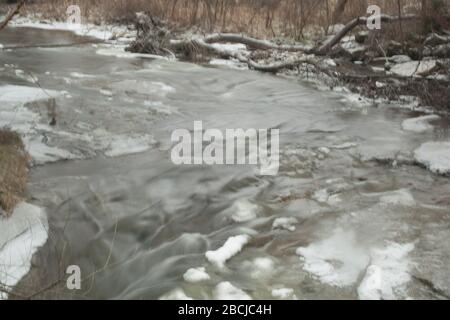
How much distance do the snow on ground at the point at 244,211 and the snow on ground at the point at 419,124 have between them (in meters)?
3.88

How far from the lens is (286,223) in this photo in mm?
5387

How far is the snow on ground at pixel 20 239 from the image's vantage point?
14.1 feet

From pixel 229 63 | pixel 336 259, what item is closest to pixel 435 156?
pixel 336 259

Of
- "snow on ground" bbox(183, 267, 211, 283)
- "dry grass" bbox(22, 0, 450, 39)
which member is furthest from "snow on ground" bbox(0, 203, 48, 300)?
"dry grass" bbox(22, 0, 450, 39)

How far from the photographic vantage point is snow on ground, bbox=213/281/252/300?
4051 mm

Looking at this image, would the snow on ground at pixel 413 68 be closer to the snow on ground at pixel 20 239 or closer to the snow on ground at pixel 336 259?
the snow on ground at pixel 336 259

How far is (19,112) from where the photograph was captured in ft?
27.2

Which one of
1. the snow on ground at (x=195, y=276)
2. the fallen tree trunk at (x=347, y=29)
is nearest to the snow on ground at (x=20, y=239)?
the snow on ground at (x=195, y=276)

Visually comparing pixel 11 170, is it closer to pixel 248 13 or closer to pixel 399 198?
pixel 399 198

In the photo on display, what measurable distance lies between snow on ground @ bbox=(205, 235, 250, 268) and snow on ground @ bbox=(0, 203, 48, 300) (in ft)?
5.04

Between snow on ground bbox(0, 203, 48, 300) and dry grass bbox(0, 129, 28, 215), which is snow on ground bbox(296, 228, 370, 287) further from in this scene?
dry grass bbox(0, 129, 28, 215)

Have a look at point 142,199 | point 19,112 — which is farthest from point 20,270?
point 19,112

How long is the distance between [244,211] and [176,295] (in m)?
1.82
